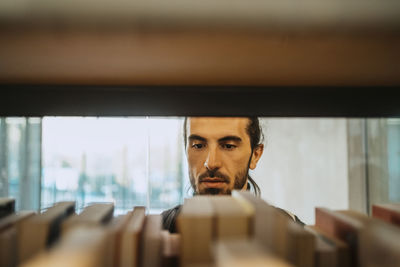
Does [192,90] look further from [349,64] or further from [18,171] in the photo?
[18,171]

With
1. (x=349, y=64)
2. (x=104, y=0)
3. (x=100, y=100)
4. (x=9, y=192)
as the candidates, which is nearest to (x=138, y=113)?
(x=100, y=100)

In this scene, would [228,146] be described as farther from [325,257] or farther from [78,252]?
[78,252]

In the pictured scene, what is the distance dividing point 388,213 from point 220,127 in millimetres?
1144

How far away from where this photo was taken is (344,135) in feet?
11.4

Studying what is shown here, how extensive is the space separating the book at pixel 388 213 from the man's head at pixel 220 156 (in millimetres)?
871

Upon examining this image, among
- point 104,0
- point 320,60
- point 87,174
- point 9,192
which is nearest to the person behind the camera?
point 104,0

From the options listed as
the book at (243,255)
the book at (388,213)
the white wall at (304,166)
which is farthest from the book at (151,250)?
the white wall at (304,166)

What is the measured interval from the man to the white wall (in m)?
1.81

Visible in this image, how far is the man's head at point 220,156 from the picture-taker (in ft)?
4.94

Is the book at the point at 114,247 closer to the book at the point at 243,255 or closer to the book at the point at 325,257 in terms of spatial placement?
the book at the point at 243,255

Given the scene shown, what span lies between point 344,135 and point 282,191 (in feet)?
2.83

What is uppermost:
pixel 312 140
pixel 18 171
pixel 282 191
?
pixel 312 140

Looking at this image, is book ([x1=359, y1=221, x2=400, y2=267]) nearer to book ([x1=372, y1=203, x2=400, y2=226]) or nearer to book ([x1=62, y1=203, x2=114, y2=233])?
book ([x1=372, y1=203, x2=400, y2=226])

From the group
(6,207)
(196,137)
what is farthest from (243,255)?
(196,137)
